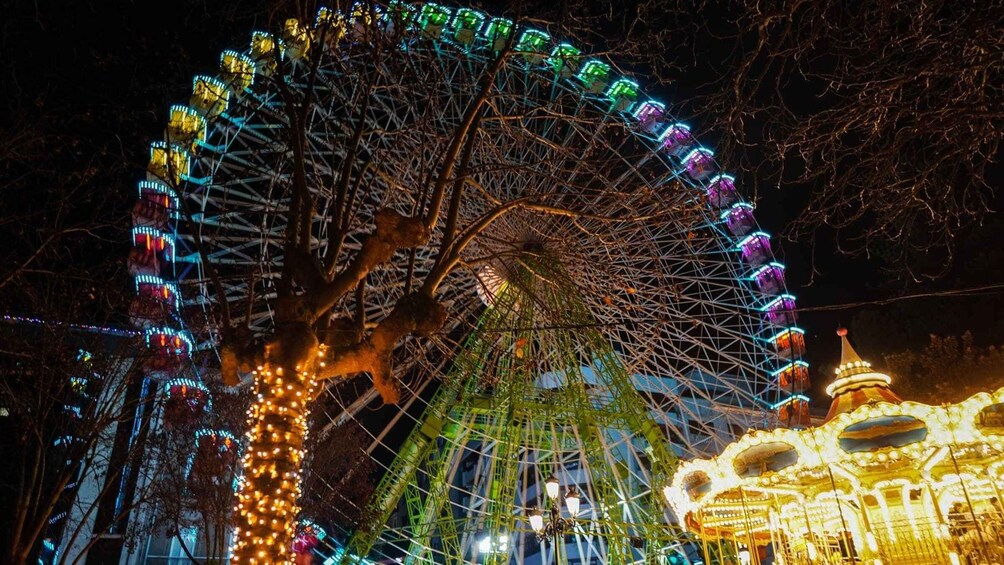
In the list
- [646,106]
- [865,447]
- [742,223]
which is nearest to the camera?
[865,447]

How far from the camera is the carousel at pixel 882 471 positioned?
7945mm

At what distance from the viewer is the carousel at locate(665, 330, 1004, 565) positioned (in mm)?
7945

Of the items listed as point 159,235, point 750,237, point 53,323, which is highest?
point 750,237

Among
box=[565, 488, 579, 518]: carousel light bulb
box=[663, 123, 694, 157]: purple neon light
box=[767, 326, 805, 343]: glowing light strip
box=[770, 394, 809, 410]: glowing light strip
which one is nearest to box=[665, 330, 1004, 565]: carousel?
box=[565, 488, 579, 518]: carousel light bulb

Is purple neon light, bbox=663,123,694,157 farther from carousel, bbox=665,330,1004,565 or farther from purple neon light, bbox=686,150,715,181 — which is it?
carousel, bbox=665,330,1004,565

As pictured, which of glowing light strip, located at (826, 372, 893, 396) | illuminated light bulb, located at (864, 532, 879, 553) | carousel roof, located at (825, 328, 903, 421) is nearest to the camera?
illuminated light bulb, located at (864, 532, 879, 553)

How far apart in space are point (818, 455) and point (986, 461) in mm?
2252

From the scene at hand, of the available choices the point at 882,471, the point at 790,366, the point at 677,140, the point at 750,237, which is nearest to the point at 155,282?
the point at 677,140

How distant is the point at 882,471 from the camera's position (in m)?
8.94

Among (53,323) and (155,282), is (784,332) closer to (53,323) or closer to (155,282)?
(155,282)

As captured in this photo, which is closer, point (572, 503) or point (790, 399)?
point (572, 503)

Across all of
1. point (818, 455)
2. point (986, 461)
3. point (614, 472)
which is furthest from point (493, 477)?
point (986, 461)

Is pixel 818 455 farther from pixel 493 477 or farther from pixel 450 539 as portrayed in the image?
pixel 450 539

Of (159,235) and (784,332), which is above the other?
(159,235)
